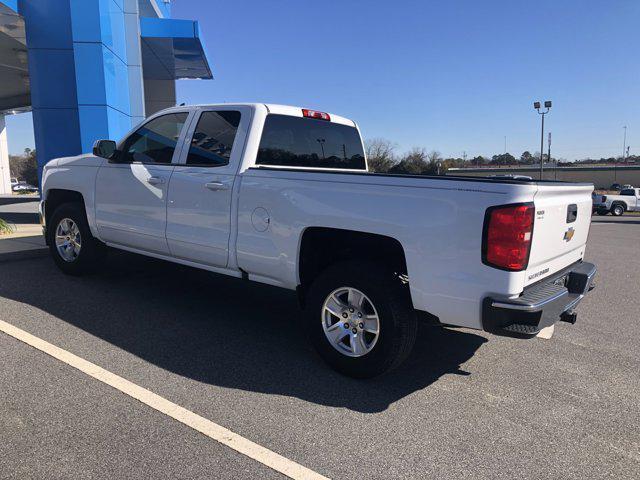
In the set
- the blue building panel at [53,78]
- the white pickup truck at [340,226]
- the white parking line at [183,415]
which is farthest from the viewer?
the blue building panel at [53,78]

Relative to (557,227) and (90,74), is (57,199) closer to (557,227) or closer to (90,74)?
(557,227)

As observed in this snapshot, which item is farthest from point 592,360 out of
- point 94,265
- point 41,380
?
point 94,265

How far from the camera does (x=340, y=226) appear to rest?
11.7ft

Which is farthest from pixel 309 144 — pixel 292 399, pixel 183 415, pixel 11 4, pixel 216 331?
pixel 11 4

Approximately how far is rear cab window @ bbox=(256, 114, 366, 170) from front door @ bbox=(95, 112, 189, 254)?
98 cm

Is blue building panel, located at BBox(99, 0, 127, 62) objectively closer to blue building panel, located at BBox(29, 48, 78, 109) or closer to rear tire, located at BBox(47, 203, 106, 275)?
blue building panel, located at BBox(29, 48, 78, 109)

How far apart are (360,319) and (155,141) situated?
120 inches

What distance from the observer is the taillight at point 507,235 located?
2906mm

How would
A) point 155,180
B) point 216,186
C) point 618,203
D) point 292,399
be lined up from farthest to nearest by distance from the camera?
point 618,203 < point 155,180 < point 216,186 < point 292,399

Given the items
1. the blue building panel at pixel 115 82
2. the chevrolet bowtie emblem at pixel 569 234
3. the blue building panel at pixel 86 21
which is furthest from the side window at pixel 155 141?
the blue building panel at pixel 86 21

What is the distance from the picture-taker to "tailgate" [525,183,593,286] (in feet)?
10.2

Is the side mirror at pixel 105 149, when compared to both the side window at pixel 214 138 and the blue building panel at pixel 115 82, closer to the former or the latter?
the side window at pixel 214 138

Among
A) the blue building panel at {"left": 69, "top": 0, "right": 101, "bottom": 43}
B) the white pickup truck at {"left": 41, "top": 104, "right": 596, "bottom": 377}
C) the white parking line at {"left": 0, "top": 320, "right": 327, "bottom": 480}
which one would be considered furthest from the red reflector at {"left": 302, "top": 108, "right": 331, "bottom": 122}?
the blue building panel at {"left": 69, "top": 0, "right": 101, "bottom": 43}

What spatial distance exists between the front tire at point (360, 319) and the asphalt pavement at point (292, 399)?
0.60 feet
